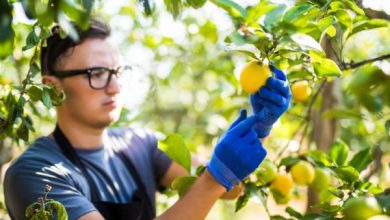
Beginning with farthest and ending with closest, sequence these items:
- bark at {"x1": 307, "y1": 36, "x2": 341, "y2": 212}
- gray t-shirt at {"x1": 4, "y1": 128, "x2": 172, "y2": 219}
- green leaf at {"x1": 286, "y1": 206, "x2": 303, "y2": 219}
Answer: bark at {"x1": 307, "y1": 36, "x2": 341, "y2": 212} → gray t-shirt at {"x1": 4, "y1": 128, "x2": 172, "y2": 219} → green leaf at {"x1": 286, "y1": 206, "x2": 303, "y2": 219}

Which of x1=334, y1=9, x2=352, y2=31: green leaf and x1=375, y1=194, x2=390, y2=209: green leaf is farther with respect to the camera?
x1=334, y1=9, x2=352, y2=31: green leaf

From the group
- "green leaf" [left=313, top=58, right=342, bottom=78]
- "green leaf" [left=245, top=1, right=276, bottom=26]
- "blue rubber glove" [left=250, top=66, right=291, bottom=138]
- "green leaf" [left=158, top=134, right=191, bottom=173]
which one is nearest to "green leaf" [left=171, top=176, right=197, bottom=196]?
"green leaf" [left=158, top=134, right=191, bottom=173]

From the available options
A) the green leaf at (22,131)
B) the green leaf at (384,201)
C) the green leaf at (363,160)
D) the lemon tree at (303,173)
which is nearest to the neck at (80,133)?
the green leaf at (22,131)

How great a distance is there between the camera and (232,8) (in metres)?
0.81

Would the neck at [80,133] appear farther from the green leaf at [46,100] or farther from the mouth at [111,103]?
the green leaf at [46,100]

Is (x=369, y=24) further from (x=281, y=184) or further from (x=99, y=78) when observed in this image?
(x=99, y=78)

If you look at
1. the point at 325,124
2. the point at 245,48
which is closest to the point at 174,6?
the point at 245,48

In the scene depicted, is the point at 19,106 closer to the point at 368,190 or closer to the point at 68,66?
the point at 68,66

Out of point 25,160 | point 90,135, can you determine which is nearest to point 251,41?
point 25,160

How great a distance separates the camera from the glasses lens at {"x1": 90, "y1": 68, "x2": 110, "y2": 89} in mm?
1566

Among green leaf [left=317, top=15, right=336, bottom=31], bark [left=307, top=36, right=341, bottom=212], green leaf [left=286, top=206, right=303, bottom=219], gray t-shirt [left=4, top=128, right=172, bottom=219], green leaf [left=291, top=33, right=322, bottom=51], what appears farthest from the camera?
bark [left=307, top=36, right=341, bottom=212]

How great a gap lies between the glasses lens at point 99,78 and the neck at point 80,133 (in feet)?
0.49

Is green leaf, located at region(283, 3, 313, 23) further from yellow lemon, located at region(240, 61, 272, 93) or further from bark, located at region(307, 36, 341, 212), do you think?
bark, located at region(307, 36, 341, 212)

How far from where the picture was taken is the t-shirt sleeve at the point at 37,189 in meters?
1.33
